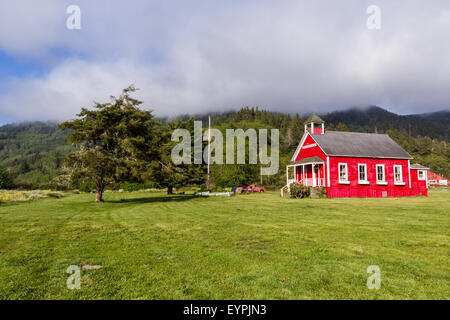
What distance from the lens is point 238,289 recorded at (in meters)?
4.32

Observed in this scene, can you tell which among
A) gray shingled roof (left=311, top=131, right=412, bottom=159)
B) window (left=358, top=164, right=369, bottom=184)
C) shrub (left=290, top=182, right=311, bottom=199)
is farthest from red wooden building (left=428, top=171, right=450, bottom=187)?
shrub (left=290, top=182, right=311, bottom=199)

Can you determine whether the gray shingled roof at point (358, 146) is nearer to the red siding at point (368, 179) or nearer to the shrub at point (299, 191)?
Result: the red siding at point (368, 179)

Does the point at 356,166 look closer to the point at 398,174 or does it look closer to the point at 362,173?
the point at 362,173

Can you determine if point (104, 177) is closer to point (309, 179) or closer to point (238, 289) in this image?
point (309, 179)

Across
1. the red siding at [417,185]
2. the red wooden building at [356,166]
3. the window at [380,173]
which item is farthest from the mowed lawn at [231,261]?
the red siding at [417,185]

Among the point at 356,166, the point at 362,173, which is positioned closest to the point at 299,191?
the point at 356,166

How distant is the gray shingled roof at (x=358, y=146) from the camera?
28453 mm

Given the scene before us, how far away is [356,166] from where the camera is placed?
28156 mm

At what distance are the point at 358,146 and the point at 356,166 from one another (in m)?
2.82

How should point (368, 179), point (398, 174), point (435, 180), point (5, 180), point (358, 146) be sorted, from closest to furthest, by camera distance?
point (368, 179), point (398, 174), point (358, 146), point (5, 180), point (435, 180)

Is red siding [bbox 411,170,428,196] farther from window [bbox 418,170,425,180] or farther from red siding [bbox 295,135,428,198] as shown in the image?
window [bbox 418,170,425,180]

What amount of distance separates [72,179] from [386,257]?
21810 millimetres
